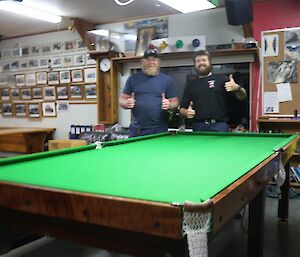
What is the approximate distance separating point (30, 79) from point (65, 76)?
896mm

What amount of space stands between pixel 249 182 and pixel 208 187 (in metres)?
0.26

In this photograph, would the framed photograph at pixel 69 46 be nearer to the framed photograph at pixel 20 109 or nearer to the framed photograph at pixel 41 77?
the framed photograph at pixel 41 77

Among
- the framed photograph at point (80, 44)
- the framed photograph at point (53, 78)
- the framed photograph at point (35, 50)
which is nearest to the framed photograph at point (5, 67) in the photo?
the framed photograph at point (35, 50)

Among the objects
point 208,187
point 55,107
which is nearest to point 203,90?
point 208,187

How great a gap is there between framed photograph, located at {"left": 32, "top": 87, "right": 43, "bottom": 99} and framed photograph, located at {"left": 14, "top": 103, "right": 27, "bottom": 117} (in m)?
0.33

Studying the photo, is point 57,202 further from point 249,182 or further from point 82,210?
point 249,182

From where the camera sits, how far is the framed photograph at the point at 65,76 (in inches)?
229

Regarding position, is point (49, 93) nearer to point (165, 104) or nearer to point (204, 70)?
point (165, 104)

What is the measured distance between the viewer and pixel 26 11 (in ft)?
14.7

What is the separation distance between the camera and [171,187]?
3.96ft

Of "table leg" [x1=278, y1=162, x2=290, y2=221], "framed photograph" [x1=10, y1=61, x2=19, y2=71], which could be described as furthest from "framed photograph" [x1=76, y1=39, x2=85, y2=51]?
"table leg" [x1=278, y1=162, x2=290, y2=221]

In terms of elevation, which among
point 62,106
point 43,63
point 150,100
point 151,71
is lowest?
point 62,106

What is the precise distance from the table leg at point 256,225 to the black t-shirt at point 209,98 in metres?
1.59

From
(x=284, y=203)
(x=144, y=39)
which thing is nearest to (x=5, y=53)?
(x=144, y=39)
